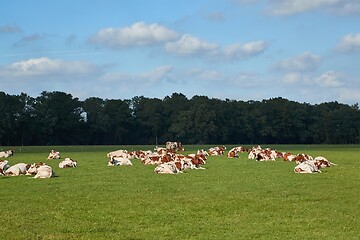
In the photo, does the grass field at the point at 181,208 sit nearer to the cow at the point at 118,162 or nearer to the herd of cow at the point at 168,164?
the herd of cow at the point at 168,164

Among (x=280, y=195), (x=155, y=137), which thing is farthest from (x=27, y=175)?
(x=155, y=137)

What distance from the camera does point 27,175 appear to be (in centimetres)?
2402

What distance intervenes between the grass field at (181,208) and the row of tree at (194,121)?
319 feet

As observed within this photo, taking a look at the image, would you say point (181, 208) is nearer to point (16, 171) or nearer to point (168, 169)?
point (168, 169)

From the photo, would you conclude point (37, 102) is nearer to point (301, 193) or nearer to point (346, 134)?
point (346, 134)

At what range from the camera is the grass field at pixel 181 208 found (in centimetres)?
1074

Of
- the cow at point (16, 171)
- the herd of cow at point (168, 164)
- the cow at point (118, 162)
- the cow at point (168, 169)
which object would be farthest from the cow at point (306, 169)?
the cow at point (16, 171)

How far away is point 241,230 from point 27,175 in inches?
598

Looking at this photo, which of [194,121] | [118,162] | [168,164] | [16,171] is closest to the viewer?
[16,171]

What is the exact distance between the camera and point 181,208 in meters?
13.6

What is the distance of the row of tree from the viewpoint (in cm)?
11900

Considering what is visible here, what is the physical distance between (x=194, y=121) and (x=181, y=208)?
108870mm

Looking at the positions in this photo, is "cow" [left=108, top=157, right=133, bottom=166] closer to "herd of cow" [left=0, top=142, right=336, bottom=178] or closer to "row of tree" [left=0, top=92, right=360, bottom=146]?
"herd of cow" [left=0, top=142, right=336, bottom=178]

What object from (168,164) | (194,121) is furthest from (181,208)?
(194,121)
